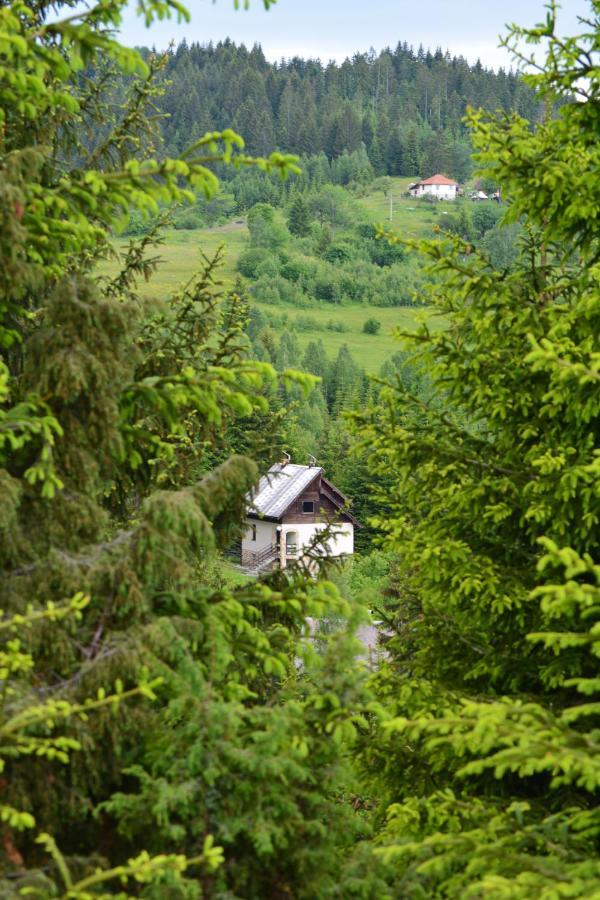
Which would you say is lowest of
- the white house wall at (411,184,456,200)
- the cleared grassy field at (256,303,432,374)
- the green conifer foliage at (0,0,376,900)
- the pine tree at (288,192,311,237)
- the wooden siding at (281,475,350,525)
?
the wooden siding at (281,475,350,525)

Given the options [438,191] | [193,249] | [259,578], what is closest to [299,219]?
[193,249]

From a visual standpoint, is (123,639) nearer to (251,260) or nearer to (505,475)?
(505,475)

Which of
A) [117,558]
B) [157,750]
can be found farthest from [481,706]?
[117,558]

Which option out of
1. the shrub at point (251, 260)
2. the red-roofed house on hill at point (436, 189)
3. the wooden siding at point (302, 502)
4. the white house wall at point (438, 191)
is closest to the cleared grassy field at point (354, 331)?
the shrub at point (251, 260)

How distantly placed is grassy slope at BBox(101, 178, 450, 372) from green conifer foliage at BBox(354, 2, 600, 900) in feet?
265

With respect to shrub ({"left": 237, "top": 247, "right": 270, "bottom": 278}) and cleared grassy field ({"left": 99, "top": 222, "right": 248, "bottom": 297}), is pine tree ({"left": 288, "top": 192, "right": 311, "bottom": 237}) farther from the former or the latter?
shrub ({"left": 237, "top": 247, "right": 270, "bottom": 278})

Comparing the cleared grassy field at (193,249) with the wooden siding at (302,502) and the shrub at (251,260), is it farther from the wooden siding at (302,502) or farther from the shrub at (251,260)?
the wooden siding at (302,502)

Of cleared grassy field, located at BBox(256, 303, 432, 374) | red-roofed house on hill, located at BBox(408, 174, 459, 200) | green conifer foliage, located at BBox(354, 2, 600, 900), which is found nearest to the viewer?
green conifer foliage, located at BBox(354, 2, 600, 900)

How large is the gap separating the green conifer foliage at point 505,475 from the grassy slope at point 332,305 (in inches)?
3179

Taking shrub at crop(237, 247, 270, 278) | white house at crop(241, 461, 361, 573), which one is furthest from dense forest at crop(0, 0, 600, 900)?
shrub at crop(237, 247, 270, 278)

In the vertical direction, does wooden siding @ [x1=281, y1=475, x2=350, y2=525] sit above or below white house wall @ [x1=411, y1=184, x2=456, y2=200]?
below

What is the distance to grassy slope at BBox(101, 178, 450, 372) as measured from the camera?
12231 cm

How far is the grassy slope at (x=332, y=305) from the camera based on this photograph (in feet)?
401

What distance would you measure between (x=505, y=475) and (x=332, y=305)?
14126 cm
